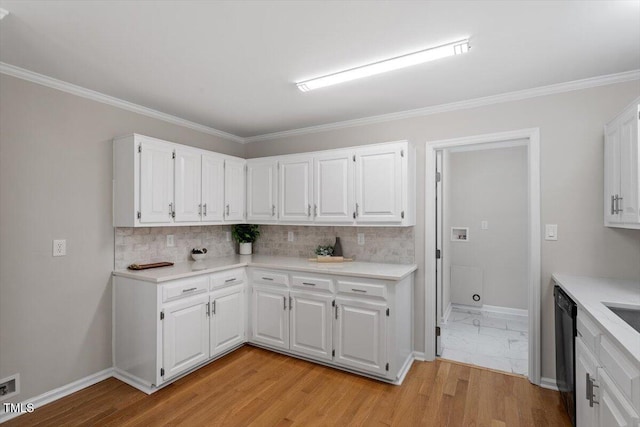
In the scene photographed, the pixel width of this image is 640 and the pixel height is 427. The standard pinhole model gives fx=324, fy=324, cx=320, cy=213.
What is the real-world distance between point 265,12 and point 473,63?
57.8 inches

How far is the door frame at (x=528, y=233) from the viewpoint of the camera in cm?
270

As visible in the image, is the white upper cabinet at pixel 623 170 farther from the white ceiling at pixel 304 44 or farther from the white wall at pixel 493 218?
the white wall at pixel 493 218

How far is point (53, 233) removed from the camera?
8.27 ft

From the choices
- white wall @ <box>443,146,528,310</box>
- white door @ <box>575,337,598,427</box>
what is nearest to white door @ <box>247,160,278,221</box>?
white wall @ <box>443,146,528,310</box>

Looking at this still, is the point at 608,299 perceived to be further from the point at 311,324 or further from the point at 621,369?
the point at 311,324

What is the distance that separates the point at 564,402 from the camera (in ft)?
7.66

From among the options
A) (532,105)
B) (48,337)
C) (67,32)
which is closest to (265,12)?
(67,32)

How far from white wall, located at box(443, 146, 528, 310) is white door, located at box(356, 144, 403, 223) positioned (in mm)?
1595

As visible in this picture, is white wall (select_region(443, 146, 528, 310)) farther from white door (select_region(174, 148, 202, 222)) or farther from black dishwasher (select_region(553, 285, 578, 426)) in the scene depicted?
white door (select_region(174, 148, 202, 222))

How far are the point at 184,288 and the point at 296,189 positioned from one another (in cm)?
152

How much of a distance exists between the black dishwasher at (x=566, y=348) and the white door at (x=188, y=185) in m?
3.17

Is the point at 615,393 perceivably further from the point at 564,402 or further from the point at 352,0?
the point at 352,0

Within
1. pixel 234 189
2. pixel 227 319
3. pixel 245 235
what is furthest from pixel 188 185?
pixel 227 319

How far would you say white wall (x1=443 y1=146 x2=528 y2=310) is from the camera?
4414 mm
